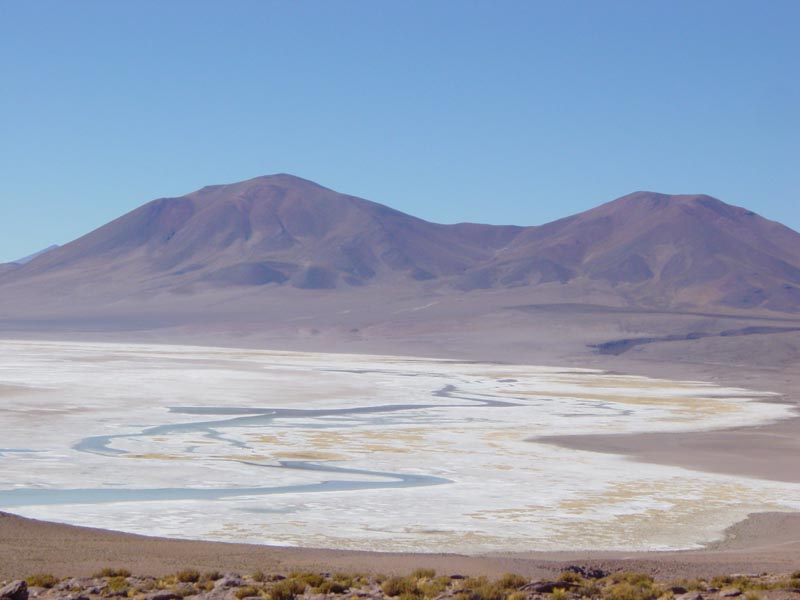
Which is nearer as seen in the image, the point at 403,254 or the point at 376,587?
the point at 376,587

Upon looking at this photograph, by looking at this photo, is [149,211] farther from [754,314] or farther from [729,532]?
[729,532]

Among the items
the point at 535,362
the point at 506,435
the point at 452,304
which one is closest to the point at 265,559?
the point at 506,435

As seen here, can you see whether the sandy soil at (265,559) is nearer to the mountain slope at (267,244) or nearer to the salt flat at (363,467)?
the salt flat at (363,467)

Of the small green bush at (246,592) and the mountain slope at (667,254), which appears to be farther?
the mountain slope at (667,254)

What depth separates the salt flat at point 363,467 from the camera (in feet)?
47.3

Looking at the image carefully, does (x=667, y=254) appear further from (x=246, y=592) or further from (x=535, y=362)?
(x=246, y=592)

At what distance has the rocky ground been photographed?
9.19 m

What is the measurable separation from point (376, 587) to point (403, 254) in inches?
5122

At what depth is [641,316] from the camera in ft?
273

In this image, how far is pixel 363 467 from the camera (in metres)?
19.8

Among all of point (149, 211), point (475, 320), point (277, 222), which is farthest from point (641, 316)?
point (149, 211)

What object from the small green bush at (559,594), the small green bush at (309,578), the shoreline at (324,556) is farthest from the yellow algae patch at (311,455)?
the small green bush at (559,594)

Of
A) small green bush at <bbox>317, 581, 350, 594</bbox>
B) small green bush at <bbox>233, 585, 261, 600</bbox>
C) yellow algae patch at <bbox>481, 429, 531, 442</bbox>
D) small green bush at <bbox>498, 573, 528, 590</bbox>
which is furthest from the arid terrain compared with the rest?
small green bush at <bbox>233, 585, 261, 600</bbox>

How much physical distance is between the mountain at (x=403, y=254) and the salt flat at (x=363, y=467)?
70.7 m
